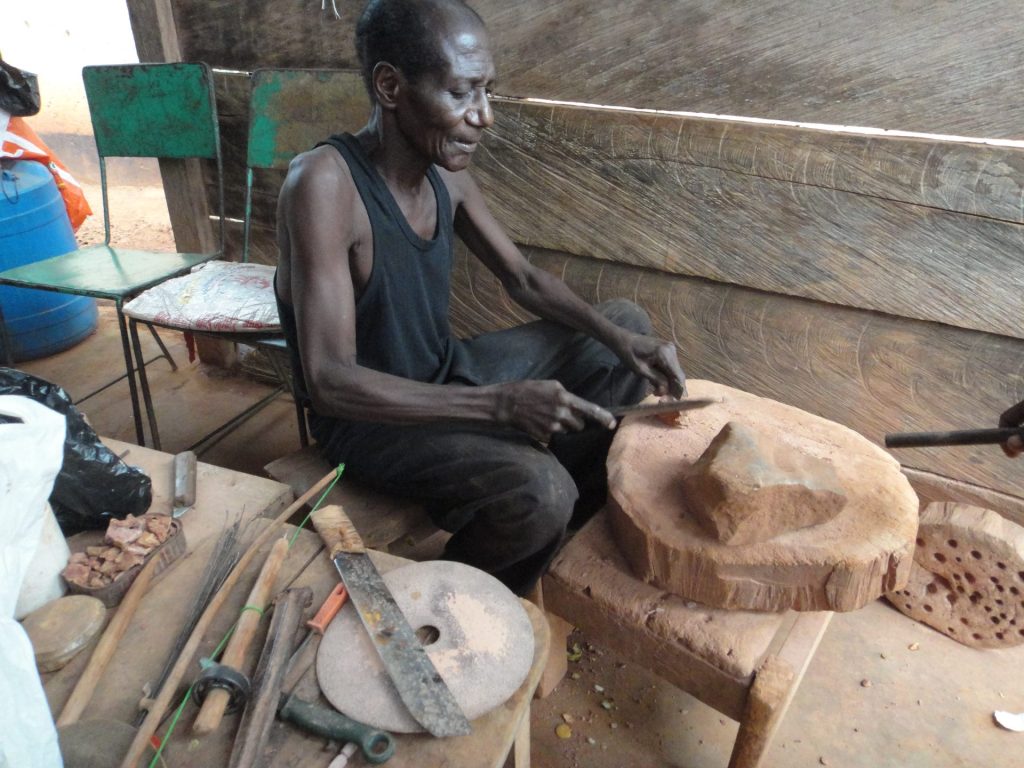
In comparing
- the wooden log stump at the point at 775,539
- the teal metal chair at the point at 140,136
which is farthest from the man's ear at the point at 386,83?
the teal metal chair at the point at 140,136

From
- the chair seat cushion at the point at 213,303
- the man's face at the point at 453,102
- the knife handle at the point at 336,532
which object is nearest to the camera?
the knife handle at the point at 336,532

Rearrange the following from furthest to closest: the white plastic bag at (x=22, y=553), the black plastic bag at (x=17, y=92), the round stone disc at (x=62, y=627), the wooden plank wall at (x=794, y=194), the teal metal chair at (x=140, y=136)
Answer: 1. the black plastic bag at (x=17, y=92)
2. the teal metal chair at (x=140, y=136)
3. the wooden plank wall at (x=794, y=194)
4. the round stone disc at (x=62, y=627)
5. the white plastic bag at (x=22, y=553)

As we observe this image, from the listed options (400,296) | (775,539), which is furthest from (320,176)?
(775,539)

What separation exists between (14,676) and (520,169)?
2.04m

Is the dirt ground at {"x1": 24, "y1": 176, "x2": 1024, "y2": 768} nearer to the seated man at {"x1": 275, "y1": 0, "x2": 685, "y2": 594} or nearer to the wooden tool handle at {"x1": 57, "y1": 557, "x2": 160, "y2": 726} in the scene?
the seated man at {"x1": 275, "y1": 0, "x2": 685, "y2": 594}

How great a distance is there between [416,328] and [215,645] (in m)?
1.00

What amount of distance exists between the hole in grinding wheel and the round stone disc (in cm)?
58

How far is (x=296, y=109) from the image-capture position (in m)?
2.71

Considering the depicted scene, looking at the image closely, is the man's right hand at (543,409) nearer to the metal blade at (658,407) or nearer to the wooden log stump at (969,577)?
the metal blade at (658,407)

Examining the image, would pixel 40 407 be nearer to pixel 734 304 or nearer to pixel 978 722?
pixel 734 304

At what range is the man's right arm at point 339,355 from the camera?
167cm

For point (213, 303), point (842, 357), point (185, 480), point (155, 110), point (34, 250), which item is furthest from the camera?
point (34, 250)

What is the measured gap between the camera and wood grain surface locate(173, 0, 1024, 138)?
1.84m

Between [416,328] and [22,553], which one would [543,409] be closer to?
[416,328]
